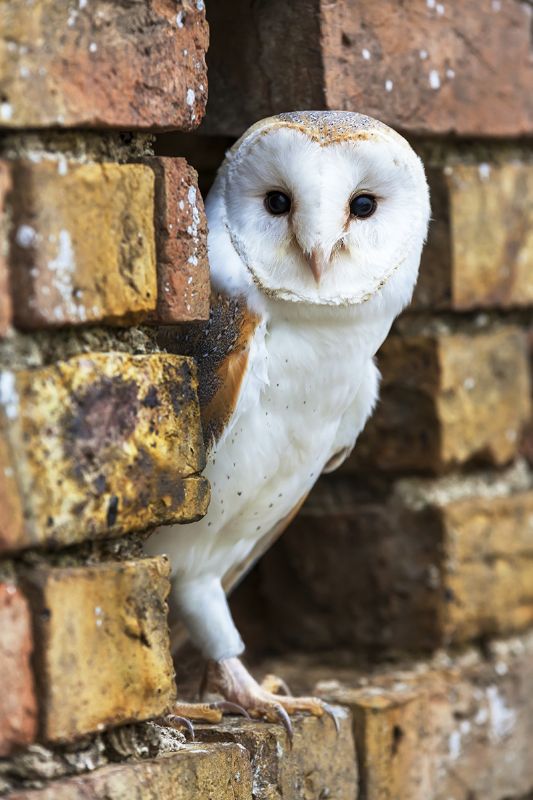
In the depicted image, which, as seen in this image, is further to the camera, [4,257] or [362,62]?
[362,62]

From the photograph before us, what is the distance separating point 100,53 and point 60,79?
0.23ft

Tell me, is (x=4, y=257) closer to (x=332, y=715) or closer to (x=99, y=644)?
(x=99, y=644)

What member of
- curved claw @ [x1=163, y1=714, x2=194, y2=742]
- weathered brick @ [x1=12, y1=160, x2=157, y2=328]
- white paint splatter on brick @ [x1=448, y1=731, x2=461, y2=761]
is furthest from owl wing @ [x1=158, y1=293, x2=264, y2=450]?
white paint splatter on brick @ [x1=448, y1=731, x2=461, y2=761]

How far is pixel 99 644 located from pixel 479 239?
1.15 m

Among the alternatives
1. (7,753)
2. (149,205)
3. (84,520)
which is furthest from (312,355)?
(7,753)

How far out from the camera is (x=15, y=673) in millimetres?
1304

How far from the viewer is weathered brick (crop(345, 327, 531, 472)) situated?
2223mm

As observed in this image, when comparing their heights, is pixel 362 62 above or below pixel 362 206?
above

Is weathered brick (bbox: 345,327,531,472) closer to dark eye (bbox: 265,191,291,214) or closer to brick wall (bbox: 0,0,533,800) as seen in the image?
brick wall (bbox: 0,0,533,800)

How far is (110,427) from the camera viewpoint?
54.7 inches

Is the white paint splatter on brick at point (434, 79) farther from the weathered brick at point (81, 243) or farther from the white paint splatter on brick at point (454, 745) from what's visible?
the white paint splatter on brick at point (454, 745)

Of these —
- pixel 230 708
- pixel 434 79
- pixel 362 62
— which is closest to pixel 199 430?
pixel 230 708

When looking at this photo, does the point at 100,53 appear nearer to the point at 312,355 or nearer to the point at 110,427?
the point at 110,427

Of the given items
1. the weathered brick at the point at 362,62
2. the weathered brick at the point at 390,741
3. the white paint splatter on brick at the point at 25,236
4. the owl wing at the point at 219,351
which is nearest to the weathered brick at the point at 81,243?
the white paint splatter on brick at the point at 25,236
